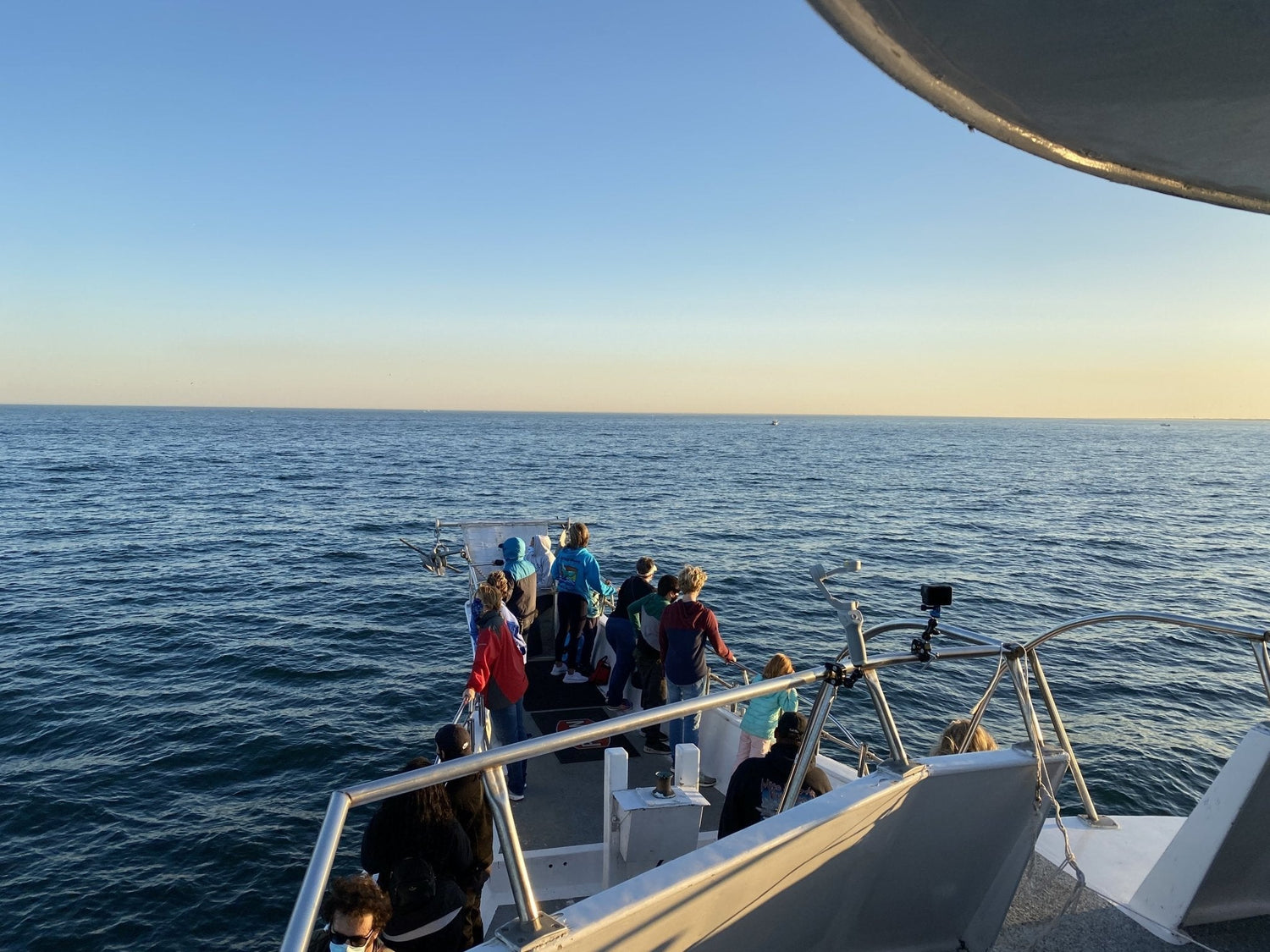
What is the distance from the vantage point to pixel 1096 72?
201 cm

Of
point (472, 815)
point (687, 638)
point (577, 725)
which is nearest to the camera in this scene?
point (472, 815)

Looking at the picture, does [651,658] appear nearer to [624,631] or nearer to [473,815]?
[624,631]

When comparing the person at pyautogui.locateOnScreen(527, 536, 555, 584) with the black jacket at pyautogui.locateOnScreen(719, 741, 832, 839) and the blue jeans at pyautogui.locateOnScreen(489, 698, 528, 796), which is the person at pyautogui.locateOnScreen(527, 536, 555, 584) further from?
the black jacket at pyautogui.locateOnScreen(719, 741, 832, 839)

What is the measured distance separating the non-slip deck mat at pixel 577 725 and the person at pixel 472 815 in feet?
10.00

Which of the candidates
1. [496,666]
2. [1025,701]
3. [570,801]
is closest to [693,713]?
[1025,701]

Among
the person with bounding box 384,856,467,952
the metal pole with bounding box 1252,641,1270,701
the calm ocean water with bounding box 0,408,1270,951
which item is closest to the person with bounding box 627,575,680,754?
the person with bounding box 384,856,467,952

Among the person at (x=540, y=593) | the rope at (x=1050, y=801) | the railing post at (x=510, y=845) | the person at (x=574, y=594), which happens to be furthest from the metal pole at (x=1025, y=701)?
the person at (x=540, y=593)

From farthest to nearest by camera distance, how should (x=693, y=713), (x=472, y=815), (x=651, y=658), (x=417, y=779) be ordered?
1. (x=651, y=658)
2. (x=472, y=815)
3. (x=693, y=713)
4. (x=417, y=779)

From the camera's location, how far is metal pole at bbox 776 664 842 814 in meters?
3.02

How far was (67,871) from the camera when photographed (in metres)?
9.86

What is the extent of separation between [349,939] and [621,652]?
563cm

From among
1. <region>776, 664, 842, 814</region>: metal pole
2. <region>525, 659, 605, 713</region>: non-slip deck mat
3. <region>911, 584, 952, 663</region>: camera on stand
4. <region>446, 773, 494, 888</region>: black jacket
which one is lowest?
<region>525, 659, 605, 713</region>: non-slip deck mat

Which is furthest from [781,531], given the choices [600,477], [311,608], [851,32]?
[851,32]

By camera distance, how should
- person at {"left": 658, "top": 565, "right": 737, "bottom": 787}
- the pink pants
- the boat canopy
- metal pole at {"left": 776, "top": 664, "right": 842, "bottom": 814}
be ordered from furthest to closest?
person at {"left": 658, "top": 565, "right": 737, "bottom": 787} < the pink pants < metal pole at {"left": 776, "top": 664, "right": 842, "bottom": 814} < the boat canopy
